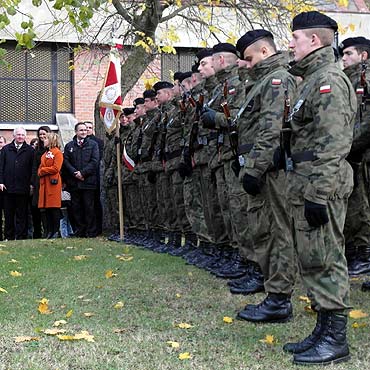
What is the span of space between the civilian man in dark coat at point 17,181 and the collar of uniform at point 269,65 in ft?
25.9

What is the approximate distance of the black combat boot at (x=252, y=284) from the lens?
21.5 ft

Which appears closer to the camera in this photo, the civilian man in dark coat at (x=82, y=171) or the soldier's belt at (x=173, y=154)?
the soldier's belt at (x=173, y=154)

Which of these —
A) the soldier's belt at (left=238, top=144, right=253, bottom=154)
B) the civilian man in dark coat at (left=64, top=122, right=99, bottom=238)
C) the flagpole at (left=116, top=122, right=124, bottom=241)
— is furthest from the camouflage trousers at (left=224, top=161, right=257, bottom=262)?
the civilian man in dark coat at (left=64, top=122, right=99, bottom=238)

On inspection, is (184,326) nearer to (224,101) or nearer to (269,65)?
(269,65)

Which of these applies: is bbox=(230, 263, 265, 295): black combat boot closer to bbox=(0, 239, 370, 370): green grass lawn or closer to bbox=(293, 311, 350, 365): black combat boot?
bbox=(0, 239, 370, 370): green grass lawn

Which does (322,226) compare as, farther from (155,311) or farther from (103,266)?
(103,266)

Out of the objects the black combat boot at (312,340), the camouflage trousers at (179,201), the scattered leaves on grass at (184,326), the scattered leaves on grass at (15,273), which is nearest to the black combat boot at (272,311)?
the scattered leaves on grass at (184,326)

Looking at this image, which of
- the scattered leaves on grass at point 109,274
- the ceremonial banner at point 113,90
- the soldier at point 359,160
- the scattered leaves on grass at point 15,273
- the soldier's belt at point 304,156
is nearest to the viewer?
the soldier's belt at point 304,156

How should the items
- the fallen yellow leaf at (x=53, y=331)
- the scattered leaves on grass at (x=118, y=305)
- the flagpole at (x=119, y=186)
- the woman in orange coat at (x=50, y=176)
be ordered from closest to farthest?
the fallen yellow leaf at (x=53, y=331) → the scattered leaves on grass at (x=118, y=305) → the flagpole at (x=119, y=186) → the woman in orange coat at (x=50, y=176)

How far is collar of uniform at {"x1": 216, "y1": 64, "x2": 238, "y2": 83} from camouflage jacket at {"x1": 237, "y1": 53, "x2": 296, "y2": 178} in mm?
1507

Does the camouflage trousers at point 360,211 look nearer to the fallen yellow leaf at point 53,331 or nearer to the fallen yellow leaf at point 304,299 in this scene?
the fallen yellow leaf at point 304,299

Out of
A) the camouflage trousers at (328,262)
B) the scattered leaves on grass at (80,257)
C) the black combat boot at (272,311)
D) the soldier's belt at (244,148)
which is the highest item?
the soldier's belt at (244,148)

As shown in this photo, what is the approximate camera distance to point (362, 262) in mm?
7504

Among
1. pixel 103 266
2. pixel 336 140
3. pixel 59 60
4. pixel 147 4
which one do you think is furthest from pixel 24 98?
pixel 336 140
